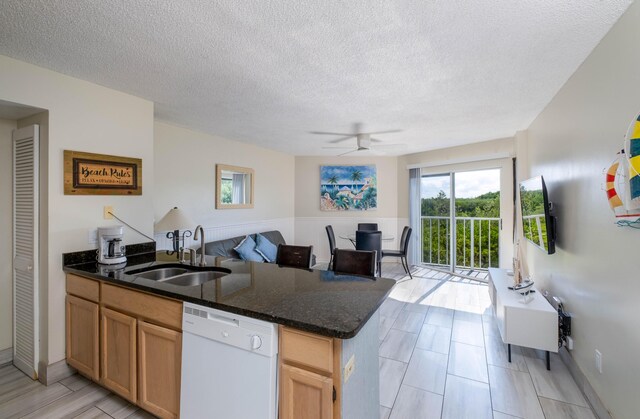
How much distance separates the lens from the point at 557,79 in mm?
2340


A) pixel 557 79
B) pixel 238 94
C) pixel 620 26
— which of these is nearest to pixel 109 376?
pixel 238 94

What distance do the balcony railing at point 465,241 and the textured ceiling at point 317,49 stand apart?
251 centimetres

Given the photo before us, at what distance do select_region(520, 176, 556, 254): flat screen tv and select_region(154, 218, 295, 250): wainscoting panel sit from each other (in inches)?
136

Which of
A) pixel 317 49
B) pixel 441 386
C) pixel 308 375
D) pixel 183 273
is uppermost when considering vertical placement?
pixel 317 49

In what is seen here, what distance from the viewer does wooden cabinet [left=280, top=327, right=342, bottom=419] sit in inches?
45.5

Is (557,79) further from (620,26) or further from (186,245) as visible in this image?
(186,245)

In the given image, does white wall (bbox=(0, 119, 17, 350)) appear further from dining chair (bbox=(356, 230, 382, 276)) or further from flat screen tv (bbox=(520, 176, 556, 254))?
flat screen tv (bbox=(520, 176, 556, 254))

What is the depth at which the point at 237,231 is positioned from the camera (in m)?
4.73

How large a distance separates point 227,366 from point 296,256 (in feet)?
4.30

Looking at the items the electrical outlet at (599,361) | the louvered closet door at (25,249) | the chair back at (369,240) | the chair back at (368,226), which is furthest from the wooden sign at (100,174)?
the chair back at (368,226)

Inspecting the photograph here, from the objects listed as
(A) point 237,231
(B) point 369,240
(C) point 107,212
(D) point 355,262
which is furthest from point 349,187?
(C) point 107,212

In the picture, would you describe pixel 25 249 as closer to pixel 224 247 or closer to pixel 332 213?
pixel 224 247

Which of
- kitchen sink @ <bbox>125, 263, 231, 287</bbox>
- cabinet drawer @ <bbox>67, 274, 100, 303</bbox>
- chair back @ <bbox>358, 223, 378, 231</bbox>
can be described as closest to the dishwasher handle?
kitchen sink @ <bbox>125, 263, 231, 287</bbox>

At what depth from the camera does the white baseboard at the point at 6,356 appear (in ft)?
7.77
